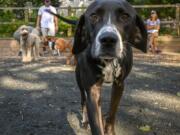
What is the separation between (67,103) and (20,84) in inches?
94.0

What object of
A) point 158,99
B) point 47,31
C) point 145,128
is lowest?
point 158,99

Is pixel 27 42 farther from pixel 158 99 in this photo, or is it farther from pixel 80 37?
pixel 80 37

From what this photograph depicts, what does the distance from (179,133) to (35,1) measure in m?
24.7

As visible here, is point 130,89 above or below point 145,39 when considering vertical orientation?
below

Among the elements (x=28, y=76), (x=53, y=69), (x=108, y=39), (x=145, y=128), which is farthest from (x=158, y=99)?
(x=53, y=69)

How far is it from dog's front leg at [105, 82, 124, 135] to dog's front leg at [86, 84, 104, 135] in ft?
1.67

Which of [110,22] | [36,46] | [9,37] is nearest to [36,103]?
[110,22]

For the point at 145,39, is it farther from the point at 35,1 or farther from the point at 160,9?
the point at 35,1

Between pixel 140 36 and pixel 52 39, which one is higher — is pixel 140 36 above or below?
above

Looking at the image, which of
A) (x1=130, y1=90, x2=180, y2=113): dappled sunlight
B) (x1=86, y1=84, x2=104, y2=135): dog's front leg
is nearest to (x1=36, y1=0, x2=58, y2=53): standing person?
(x1=130, y1=90, x2=180, y2=113): dappled sunlight

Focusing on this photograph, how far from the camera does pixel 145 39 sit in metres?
4.75

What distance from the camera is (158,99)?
7750 mm

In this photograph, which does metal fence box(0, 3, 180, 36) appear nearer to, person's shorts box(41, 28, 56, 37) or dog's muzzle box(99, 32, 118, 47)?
person's shorts box(41, 28, 56, 37)

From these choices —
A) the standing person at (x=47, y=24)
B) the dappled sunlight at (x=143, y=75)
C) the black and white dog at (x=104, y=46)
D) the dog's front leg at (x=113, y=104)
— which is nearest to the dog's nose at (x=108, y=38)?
the black and white dog at (x=104, y=46)
